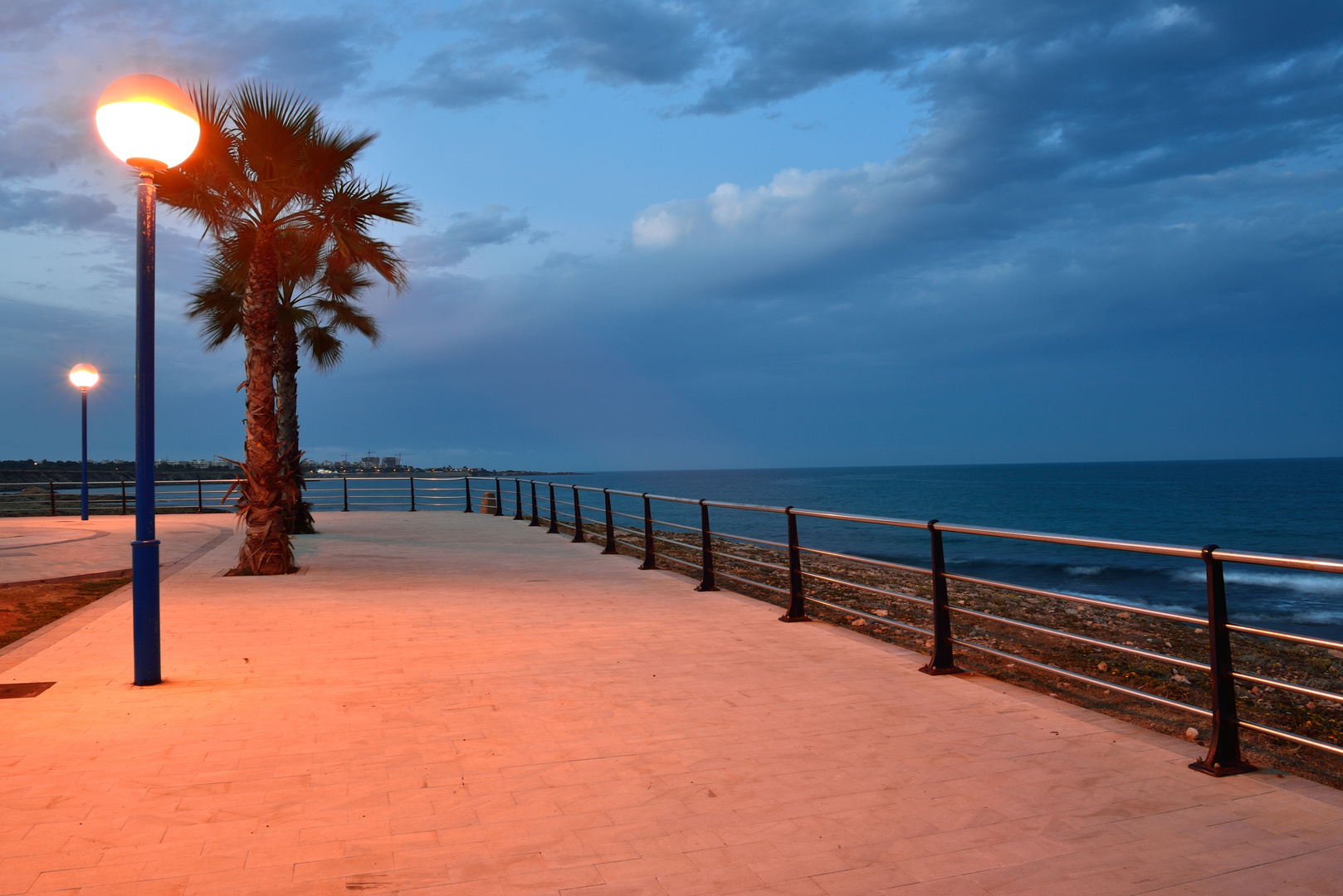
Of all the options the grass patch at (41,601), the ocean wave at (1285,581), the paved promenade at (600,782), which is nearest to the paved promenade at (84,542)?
the grass patch at (41,601)

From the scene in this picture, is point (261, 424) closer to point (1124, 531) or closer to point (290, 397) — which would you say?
point (290, 397)

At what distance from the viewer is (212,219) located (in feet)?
36.9

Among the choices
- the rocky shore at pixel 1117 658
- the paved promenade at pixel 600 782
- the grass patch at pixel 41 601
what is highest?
the grass patch at pixel 41 601

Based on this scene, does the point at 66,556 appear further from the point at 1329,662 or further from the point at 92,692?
the point at 1329,662

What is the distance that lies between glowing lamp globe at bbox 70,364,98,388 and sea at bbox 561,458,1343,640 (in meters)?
11.9

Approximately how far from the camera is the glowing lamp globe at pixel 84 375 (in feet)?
66.9

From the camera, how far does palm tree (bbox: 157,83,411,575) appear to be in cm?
1066

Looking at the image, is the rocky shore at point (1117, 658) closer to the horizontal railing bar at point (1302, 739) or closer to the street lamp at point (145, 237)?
the horizontal railing bar at point (1302, 739)

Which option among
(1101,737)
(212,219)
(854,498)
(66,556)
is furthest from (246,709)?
(854,498)

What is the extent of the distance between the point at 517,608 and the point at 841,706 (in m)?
4.33

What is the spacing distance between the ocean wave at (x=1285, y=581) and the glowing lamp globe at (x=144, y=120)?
100 feet

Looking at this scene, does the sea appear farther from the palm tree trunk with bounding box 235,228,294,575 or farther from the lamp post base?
the lamp post base

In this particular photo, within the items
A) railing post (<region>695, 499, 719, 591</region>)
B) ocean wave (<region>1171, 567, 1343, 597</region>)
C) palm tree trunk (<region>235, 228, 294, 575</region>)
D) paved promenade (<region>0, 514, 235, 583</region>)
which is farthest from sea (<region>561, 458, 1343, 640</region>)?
paved promenade (<region>0, 514, 235, 583</region>)

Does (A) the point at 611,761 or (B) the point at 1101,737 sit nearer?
(A) the point at 611,761
